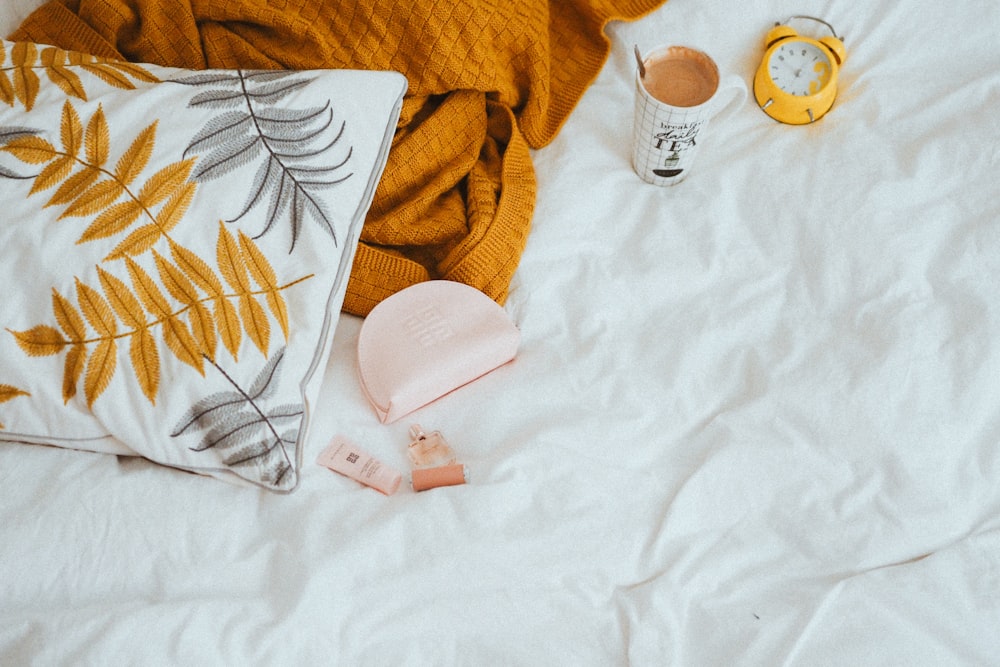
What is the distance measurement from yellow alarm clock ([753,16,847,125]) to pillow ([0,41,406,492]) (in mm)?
508

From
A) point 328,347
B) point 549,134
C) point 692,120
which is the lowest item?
point 328,347

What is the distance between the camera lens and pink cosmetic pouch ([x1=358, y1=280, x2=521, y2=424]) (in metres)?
0.76

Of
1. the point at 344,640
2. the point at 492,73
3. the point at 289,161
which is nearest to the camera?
the point at 344,640

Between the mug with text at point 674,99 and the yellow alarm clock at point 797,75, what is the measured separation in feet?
0.24

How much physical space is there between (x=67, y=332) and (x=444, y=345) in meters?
0.34

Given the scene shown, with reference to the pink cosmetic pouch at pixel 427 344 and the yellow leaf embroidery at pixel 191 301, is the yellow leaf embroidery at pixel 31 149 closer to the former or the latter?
the yellow leaf embroidery at pixel 191 301

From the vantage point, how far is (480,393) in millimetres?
795

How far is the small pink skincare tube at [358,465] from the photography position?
0.74 meters

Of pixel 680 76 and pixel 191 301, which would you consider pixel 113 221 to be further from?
pixel 680 76

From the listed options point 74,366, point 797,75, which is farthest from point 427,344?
point 797,75

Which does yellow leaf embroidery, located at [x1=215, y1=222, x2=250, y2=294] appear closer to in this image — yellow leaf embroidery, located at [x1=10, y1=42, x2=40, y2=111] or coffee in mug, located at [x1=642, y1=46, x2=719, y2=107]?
yellow leaf embroidery, located at [x1=10, y1=42, x2=40, y2=111]

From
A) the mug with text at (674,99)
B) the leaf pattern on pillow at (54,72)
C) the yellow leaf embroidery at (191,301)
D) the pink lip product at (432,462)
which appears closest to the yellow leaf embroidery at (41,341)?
the yellow leaf embroidery at (191,301)

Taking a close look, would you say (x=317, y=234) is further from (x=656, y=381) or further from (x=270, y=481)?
(x=656, y=381)

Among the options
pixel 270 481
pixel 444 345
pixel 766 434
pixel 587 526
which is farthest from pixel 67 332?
pixel 766 434
